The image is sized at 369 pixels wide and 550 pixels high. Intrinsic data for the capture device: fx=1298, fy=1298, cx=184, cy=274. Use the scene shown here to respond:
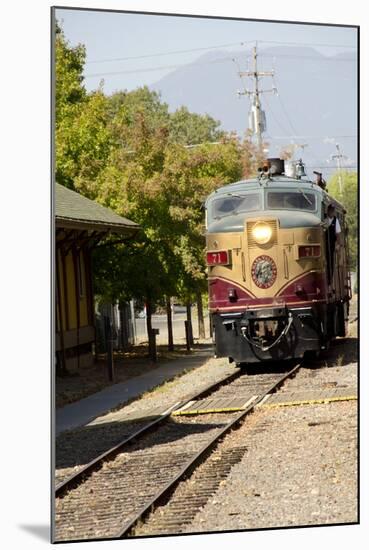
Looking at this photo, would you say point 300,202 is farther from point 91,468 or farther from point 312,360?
point 91,468

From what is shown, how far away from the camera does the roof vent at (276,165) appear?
1052 centimetres

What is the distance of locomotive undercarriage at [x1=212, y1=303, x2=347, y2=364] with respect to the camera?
1169 centimetres

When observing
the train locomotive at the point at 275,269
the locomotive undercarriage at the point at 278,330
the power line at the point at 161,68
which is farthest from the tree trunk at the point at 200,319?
the power line at the point at 161,68

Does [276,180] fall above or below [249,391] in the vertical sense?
above

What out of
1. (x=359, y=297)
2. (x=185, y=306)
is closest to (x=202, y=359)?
(x=185, y=306)

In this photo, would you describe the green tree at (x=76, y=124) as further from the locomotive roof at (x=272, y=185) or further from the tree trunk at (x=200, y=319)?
the tree trunk at (x=200, y=319)

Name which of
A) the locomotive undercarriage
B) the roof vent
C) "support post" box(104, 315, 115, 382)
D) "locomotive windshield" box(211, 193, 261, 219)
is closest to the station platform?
"support post" box(104, 315, 115, 382)

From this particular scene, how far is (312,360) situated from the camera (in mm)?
11883

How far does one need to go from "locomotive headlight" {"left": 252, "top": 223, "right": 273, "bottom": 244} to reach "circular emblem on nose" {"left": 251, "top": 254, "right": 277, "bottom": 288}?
0.24 meters

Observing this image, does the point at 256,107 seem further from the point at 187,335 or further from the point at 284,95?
the point at 187,335

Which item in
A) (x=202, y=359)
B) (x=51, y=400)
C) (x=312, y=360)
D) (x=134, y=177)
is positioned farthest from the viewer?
(x=312, y=360)

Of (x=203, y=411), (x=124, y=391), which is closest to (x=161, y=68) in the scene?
(x=124, y=391)

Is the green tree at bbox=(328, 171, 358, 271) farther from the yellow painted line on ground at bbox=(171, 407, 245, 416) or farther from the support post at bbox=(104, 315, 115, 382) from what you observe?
the support post at bbox=(104, 315, 115, 382)

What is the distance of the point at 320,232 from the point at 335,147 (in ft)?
7.42
